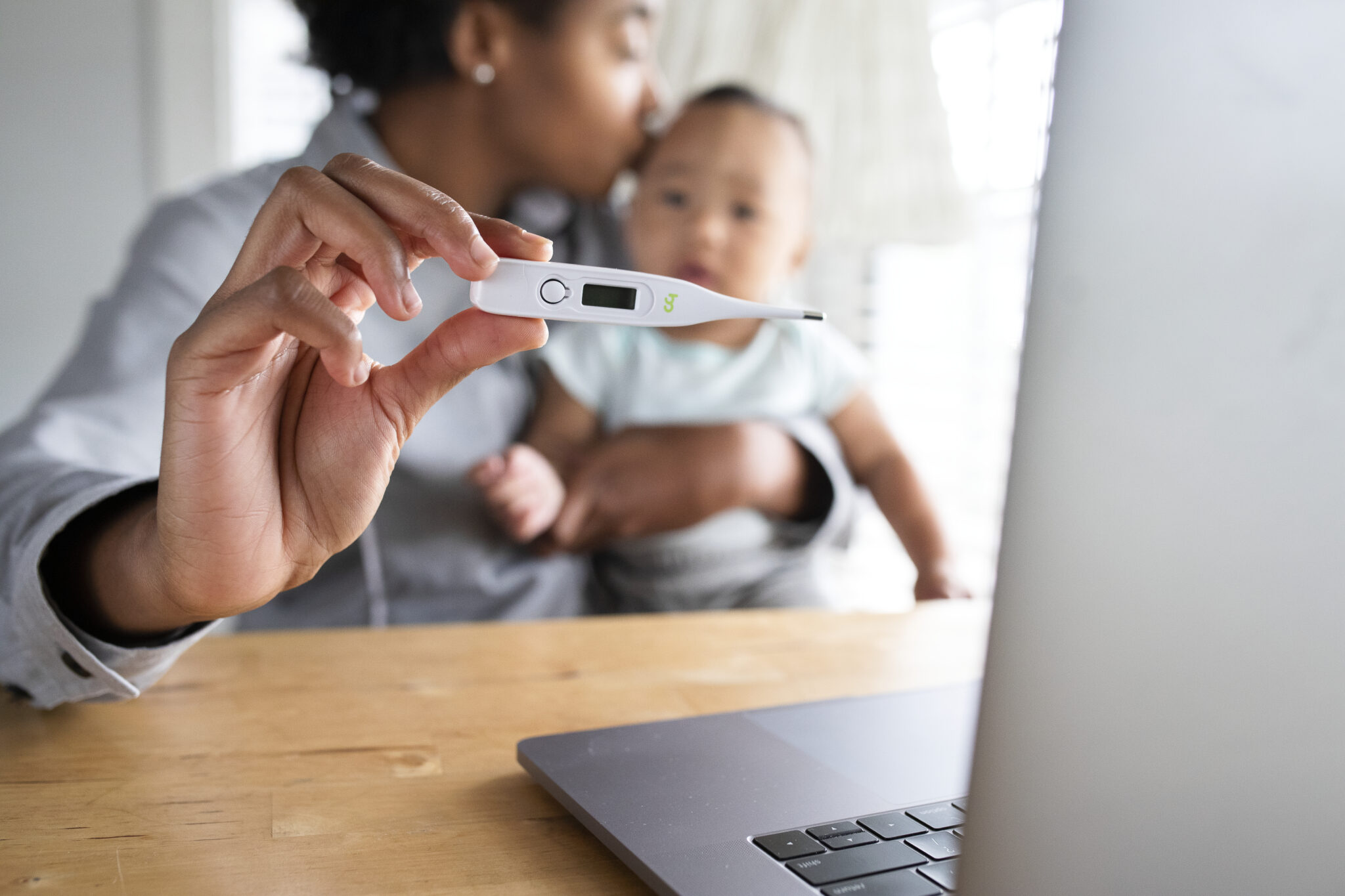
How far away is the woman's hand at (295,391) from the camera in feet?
1.42

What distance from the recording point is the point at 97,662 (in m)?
0.52

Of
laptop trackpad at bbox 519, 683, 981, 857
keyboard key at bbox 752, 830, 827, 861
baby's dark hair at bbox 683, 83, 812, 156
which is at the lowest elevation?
laptop trackpad at bbox 519, 683, 981, 857

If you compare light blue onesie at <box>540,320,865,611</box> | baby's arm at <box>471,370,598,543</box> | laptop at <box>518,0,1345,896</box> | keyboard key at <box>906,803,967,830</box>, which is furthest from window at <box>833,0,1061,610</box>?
laptop at <box>518,0,1345,896</box>

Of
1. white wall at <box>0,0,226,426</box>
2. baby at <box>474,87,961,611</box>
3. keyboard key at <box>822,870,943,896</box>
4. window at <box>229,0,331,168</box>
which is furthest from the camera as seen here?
window at <box>229,0,331,168</box>

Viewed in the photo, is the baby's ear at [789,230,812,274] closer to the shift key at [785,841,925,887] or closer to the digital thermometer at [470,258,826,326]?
the digital thermometer at [470,258,826,326]

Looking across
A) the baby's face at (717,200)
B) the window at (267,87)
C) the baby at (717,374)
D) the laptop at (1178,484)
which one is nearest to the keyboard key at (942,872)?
the laptop at (1178,484)

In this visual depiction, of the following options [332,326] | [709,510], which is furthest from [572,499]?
[332,326]

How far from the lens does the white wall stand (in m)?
1.50

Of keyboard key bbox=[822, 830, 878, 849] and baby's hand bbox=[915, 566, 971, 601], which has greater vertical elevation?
keyboard key bbox=[822, 830, 878, 849]

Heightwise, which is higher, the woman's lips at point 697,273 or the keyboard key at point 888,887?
the woman's lips at point 697,273

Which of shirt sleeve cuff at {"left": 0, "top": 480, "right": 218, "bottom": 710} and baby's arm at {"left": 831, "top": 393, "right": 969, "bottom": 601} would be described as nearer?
shirt sleeve cuff at {"left": 0, "top": 480, "right": 218, "bottom": 710}

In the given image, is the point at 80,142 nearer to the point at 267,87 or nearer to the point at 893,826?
the point at 267,87

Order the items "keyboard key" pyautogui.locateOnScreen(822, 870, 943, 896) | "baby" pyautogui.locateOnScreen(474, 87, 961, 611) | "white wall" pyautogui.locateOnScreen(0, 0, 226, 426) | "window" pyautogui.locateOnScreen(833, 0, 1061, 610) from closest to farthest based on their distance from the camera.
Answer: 1. "keyboard key" pyautogui.locateOnScreen(822, 870, 943, 896)
2. "baby" pyautogui.locateOnScreen(474, 87, 961, 611)
3. "white wall" pyautogui.locateOnScreen(0, 0, 226, 426)
4. "window" pyautogui.locateOnScreen(833, 0, 1061, 610)

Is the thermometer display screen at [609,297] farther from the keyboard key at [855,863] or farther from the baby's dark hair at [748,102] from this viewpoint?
the baby's dark hair at [748,102]
